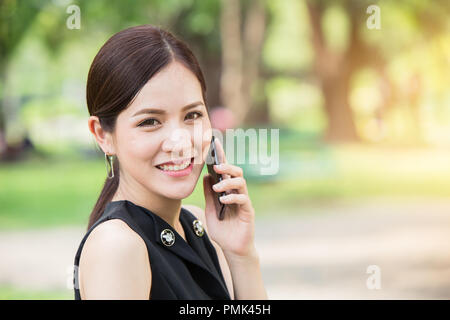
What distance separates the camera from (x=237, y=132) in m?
9.84

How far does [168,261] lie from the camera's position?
1.41 m

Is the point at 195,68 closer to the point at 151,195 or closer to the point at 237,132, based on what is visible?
the point at 151,195

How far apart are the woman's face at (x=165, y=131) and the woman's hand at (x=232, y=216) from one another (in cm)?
12

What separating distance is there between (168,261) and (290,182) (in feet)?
25.7

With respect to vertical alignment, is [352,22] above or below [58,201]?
above

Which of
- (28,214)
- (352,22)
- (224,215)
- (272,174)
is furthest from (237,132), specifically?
(224,215)

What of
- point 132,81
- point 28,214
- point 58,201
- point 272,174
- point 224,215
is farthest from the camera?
point 272,174

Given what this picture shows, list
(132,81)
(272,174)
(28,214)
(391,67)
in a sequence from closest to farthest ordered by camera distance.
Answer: (132,81), (28,214), (272,174), (391,67)

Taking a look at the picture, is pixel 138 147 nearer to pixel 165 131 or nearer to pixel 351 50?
pixel 165 131

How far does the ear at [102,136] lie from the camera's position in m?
1.50

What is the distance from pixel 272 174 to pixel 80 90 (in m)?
3.82

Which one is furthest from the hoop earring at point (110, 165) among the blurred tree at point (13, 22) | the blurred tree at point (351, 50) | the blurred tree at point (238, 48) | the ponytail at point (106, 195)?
the blurred tree at point (351, 50)

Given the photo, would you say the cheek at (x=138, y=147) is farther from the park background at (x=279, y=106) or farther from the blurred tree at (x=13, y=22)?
the blurred tree at (x=13, y=22)

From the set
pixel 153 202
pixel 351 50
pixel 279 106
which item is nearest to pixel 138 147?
pixel 153 202
